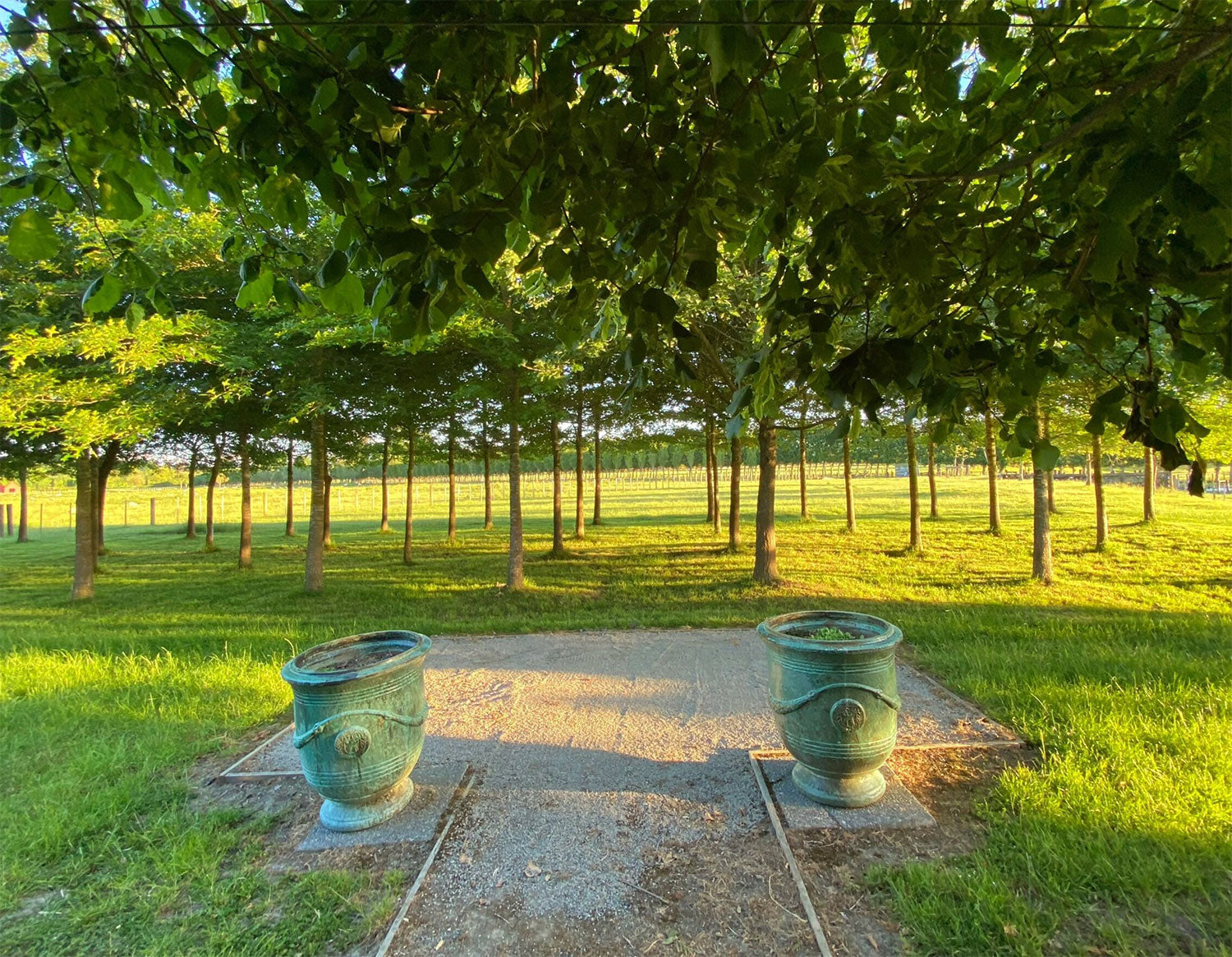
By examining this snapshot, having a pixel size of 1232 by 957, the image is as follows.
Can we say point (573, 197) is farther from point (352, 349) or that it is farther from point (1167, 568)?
point (1167, 568)

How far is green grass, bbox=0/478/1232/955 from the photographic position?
8.34 ft

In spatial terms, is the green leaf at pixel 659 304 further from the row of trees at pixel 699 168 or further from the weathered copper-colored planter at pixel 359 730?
the weathered copper-colored planter at pixel 359 730

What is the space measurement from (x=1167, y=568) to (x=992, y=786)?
419 inches

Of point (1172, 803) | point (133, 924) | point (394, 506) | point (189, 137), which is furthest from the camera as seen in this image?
point (394, 506)

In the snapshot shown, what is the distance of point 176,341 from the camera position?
8789 mm

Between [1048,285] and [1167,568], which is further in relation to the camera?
[1167,568]

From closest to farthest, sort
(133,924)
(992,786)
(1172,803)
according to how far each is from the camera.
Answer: (133,924), (1172,803), (992,786)

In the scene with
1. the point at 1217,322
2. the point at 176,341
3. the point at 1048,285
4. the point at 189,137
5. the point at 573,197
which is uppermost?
the point at 176,341

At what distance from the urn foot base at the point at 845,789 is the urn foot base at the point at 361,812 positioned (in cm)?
237

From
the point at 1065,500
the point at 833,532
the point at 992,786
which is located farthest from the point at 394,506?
the point at 992,786

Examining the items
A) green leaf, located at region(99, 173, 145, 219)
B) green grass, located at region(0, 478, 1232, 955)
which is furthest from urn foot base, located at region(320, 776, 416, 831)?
green leaf, located at region(99, 173, 145, 219)

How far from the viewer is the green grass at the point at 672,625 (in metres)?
2.54

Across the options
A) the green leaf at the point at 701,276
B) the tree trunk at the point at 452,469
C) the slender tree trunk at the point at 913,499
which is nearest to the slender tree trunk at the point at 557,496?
the tree trunk at the point at 452,469

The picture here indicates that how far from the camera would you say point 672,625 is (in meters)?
7.54
